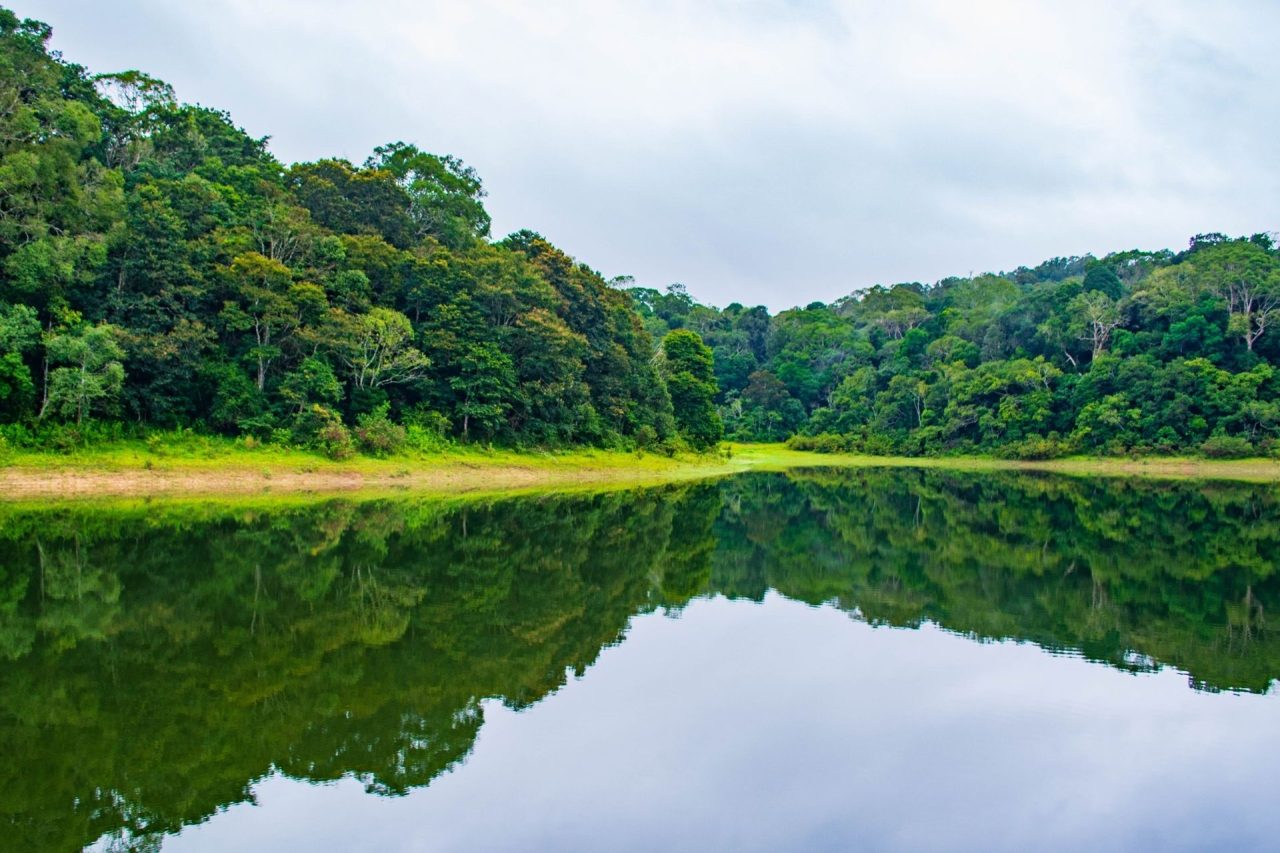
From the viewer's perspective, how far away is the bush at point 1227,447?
54.9m

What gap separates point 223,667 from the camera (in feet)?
31.3

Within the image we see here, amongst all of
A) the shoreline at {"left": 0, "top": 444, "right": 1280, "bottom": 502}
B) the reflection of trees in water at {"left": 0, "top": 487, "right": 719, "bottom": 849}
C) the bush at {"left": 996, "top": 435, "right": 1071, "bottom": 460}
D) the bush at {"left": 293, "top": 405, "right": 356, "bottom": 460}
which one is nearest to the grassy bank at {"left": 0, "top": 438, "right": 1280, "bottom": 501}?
the shoreline at {"left": 0, "top": 444, "right": 1280, "bottom": 502}

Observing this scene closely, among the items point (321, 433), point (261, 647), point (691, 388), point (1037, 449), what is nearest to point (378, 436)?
point (321, 433)

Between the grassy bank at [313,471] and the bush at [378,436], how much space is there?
54 cm

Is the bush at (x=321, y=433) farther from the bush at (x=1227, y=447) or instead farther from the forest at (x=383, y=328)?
the bush at (x=1227, y=447)

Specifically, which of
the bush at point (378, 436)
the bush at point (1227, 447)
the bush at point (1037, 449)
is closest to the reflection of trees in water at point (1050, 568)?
the bush at point (378, 436)

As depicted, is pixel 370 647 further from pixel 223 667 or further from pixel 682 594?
pixel 682 594

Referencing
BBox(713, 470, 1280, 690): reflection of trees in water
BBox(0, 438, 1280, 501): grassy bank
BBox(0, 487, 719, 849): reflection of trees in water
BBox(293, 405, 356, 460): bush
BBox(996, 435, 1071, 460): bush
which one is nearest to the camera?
BBox(0, 487, 719, 849): reflection of trees in water

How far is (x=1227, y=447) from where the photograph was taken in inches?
2178

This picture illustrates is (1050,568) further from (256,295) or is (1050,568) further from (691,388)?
(691,388)

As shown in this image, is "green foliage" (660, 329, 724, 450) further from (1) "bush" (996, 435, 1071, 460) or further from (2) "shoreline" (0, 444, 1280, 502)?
(1) "bush" (996, 435, 1071, 460)

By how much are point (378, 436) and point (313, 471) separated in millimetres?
3478

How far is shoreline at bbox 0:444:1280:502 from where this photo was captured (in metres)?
26.9

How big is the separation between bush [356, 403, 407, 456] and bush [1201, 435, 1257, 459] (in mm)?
51071
